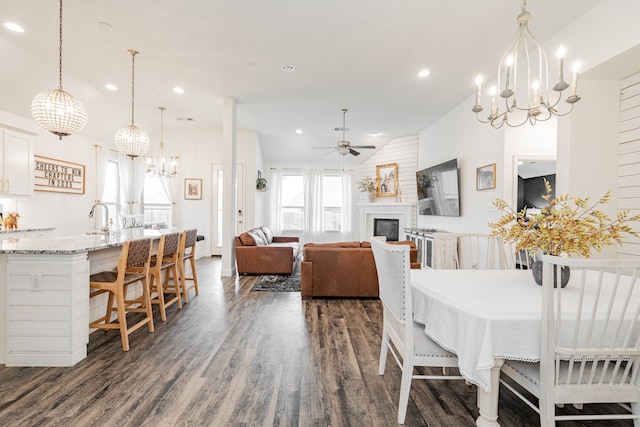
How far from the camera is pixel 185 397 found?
1963mm

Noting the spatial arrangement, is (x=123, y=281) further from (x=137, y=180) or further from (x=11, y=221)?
(x=137, y=180)

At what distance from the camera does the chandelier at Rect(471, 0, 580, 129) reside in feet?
5.98

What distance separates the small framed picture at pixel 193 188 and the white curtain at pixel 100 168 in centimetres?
166

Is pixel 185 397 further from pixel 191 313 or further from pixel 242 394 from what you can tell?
pixel 191 313

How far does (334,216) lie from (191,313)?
6.04m

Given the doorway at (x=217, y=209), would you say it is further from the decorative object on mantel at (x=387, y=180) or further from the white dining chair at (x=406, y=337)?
the white dining chair at (x=406, y=337)

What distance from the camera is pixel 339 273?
4145 mm

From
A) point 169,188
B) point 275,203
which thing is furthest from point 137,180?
point 275,203

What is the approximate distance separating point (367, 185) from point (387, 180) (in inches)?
22.6

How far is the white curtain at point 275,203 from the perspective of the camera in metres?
9.02

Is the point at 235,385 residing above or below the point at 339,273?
below

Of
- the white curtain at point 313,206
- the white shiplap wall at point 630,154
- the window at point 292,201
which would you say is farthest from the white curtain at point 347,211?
the white shiplap wall at point 630,154

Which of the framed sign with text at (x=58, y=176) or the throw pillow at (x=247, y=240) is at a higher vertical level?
the framed sign with text at (x=58, y=176)

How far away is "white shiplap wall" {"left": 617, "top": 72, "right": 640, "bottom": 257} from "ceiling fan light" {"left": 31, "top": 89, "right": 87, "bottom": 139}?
5.26m
